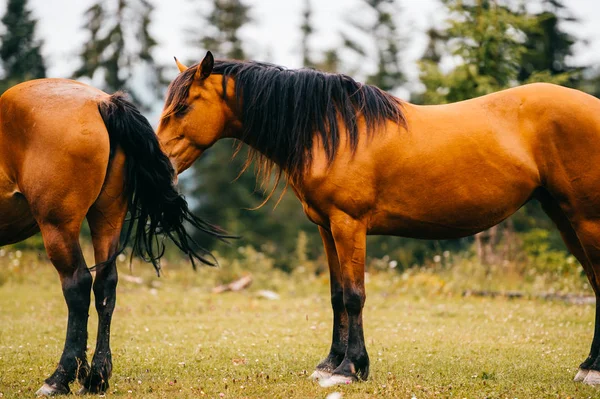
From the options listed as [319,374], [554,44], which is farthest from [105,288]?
[554,44]

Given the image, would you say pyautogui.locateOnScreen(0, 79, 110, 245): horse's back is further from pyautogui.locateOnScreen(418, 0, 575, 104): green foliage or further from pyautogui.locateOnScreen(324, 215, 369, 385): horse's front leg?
pyautogui.locateOnScreen(418, 0, 575, 104): green foliage

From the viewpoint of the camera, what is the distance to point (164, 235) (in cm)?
547

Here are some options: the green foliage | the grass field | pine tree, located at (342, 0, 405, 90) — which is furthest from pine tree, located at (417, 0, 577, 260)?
pine tree, located at (342, 0, 405, 90)

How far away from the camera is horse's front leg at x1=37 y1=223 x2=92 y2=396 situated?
4.68 m

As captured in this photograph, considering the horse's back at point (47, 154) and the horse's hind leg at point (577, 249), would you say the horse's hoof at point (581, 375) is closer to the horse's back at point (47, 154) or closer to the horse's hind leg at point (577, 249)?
the horse's hind leg at point (577, 249)

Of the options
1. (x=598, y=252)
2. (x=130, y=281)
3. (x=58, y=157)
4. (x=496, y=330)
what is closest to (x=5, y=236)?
(x=58, y=157)

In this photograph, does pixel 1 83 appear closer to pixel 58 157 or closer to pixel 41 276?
pixel 41 276

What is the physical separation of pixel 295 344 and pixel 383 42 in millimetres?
26740

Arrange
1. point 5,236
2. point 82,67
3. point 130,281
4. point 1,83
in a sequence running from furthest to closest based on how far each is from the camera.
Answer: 1. point 82,67
2. point 1,83
3. point 130,281
4. point 5,236

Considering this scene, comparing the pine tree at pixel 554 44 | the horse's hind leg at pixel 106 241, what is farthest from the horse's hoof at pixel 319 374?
the pine tree at pixel 554 44

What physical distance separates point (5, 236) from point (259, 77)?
2.51 meters

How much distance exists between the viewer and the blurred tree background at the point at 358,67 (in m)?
12.9

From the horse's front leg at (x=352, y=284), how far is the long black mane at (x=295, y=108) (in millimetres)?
644

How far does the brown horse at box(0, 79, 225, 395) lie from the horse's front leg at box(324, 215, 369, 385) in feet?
5.05
